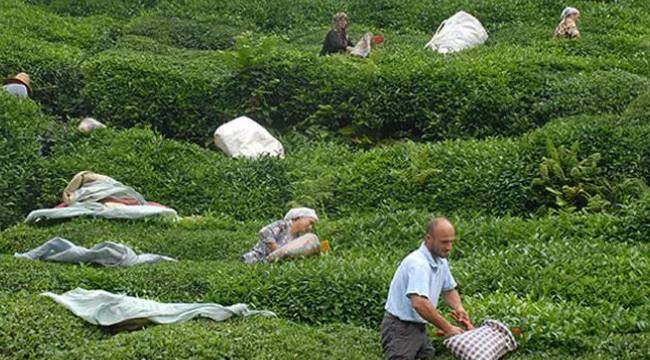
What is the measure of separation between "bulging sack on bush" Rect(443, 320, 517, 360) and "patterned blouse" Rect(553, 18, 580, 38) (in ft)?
49.4

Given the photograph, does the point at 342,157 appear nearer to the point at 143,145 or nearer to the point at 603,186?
the point at 143,145

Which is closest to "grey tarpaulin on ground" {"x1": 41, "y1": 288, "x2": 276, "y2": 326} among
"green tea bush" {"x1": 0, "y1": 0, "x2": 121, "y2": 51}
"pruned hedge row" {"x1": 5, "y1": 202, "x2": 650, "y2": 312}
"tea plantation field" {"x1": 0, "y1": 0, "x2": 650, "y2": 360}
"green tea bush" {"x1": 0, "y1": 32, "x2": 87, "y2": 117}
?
"tea plantation field" {"x1": 0, "y1": 0, "x2": 650, "y2": 360}

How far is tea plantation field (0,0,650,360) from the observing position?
11.0m

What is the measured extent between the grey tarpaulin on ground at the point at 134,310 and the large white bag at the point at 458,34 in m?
13.6

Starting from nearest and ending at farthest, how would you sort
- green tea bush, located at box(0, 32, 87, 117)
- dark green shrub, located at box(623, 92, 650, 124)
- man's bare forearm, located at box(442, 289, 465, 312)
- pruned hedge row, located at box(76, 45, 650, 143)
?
man's bare forearm, located at box(442, 289, 465, 312) < dark green shrub, located at box(623, 92, 650, 124) < pruned hedge row, located at box(76, 45, 650, 143) < green tea bush, located at box(0, 32, 87, 117)

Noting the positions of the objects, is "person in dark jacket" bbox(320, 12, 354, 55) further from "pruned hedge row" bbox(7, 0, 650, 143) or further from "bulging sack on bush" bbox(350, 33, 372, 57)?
"pruned hedge row" bbox(7, 0, 650, 143)

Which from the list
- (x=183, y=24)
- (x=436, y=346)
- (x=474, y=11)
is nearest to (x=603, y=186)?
(x=436, y=346)

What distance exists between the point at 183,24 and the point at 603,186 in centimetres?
1398

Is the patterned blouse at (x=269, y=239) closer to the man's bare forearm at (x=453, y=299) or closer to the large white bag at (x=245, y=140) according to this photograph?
the man's bare forearm at (x=453, y=299)

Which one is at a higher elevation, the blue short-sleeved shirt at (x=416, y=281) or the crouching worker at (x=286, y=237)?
the blue short-sleeved shirt at (x=416, y=281)

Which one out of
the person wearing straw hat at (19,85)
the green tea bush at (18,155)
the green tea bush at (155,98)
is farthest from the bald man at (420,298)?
the person wearing straw hat at (19,85)

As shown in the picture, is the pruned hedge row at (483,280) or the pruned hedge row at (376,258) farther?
the pruned hedge row at (376,258)

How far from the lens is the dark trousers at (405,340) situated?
10000 millimetres

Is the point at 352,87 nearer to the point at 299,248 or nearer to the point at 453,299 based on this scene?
the point at 299,248
